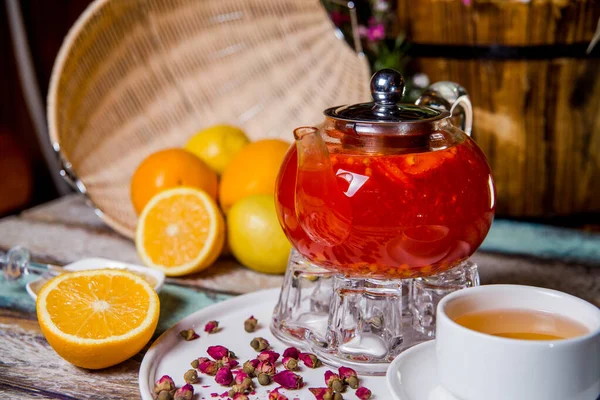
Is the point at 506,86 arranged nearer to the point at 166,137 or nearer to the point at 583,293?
the point at 583,293

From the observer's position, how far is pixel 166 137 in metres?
1.54

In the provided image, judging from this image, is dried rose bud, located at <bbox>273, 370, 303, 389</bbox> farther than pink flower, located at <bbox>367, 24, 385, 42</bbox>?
No

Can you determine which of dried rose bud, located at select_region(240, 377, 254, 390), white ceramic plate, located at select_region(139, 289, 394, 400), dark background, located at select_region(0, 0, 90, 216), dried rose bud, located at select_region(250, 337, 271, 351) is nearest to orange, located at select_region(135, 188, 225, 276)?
white ceramic plate, located at select_region(139, 289, 394, 400)

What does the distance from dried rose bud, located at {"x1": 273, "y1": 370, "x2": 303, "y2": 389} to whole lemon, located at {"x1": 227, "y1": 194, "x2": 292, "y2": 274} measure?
0.35 meters

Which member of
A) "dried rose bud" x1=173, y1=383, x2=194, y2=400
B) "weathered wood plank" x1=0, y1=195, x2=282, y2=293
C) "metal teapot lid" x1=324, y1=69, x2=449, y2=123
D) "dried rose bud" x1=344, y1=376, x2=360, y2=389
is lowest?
"weathered wood plank" x1=0, y1=195, x2=282, y2=293

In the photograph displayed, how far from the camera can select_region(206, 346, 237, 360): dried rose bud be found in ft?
2.79

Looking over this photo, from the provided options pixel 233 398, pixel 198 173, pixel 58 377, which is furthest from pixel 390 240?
pixel 198 173

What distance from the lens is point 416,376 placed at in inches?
28.5

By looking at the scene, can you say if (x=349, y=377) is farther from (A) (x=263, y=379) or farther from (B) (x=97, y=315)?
(B) (x=97, y=315)

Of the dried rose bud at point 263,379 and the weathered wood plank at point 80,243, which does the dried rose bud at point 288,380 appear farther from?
the weathered wood plank at point 80,243

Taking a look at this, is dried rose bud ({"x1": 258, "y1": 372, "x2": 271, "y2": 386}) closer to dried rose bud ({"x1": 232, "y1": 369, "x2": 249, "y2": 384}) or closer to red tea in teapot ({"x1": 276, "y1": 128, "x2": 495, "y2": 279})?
dried rose bud ({"x1": 232, "y1": 369, "x2": 249, "y2": 384})

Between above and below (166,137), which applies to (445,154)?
above

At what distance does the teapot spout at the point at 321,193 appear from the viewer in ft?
2.53

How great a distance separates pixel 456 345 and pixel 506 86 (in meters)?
0.71
